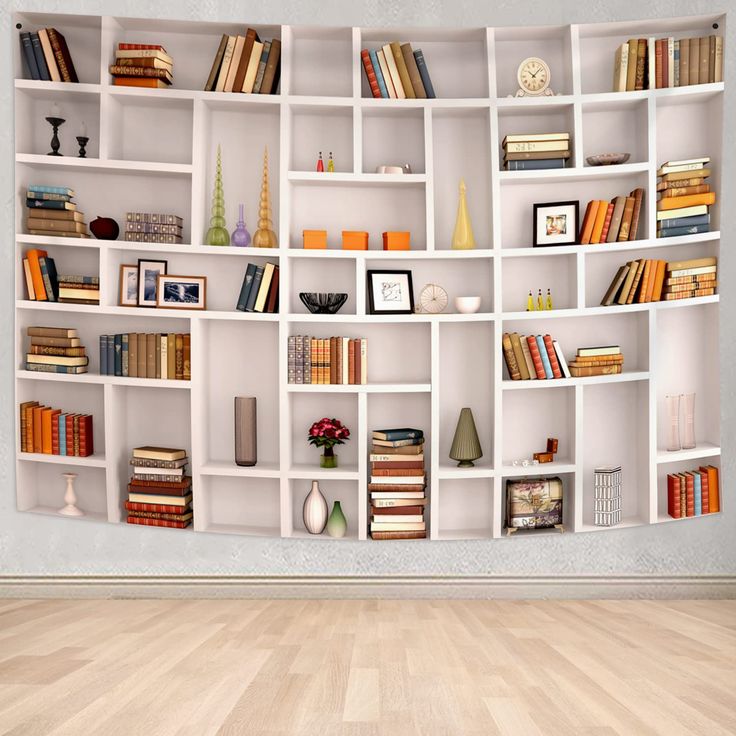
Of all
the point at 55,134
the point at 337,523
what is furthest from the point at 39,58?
the point at 337,523

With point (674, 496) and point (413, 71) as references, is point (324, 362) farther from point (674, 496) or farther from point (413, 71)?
point (674, 496)

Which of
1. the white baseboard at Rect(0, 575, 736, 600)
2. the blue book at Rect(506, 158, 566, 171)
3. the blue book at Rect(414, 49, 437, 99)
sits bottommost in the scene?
the white baseboard at Rect(0, 575, 736, 600)

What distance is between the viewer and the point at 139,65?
3.48 meters

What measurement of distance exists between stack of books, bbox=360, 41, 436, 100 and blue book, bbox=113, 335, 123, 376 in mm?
1801

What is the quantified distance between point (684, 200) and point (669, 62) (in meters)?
0.69

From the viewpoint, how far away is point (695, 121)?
367 centimetres

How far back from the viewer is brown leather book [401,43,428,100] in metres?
3.52

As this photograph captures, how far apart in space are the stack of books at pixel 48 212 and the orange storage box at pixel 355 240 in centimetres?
137

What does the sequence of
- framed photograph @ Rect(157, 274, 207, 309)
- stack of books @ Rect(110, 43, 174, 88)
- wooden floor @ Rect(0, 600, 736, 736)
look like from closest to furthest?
wooden floor @ Rect(0, 600, 736, 736) → stack of books @ Rect(110, 43, 174, 88) → framed photograph @ Rect(157, 274, 207, 309)

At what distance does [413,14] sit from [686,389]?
2402 millimetres

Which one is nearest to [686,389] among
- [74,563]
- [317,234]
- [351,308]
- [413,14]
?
[351,308]

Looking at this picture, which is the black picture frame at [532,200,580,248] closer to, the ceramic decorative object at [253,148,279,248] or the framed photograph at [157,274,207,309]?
the ceramic decorative object at [253,148,279,248]

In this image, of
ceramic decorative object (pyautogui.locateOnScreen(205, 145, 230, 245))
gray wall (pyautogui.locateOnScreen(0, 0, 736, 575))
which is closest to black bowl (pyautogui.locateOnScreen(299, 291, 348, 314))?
ceramic decorative object (pyautogui.locateOnScreen(205, 145, 230, 245))

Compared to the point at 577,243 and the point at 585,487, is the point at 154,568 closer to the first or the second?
the point at 585,487
